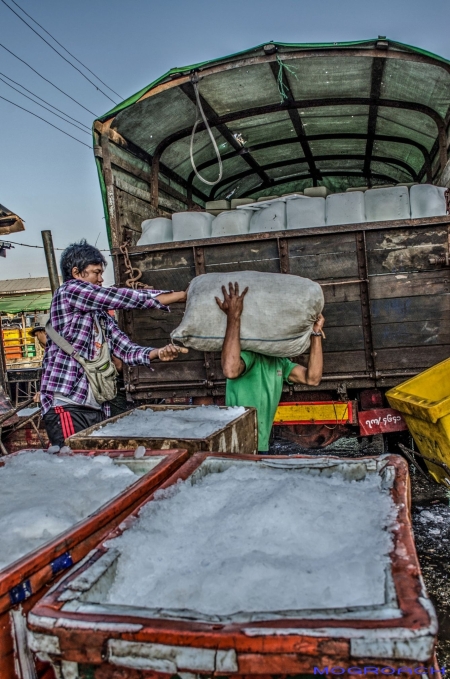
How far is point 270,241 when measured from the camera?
391 cm

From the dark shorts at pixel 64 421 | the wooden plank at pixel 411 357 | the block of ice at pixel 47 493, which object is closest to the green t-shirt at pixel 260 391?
the dark shorts at pixel 64 421

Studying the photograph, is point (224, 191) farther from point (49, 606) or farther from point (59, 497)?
point (49, 606)

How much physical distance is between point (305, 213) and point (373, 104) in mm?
2007

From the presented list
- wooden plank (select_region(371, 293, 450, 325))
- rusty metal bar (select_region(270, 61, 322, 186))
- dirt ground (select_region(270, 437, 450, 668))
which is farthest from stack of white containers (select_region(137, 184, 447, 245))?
dirt ground (select_region(270, 437, 450, 668))

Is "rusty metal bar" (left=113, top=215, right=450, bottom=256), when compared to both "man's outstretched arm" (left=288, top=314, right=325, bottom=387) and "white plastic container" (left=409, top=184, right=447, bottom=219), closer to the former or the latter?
"white plastic container" (left=409, top=184, right=447, bottom=219)

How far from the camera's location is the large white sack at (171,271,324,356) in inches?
102

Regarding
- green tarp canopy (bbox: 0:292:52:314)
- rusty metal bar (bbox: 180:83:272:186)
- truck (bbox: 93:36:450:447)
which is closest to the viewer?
truck (bbox: 93:36:450:447)

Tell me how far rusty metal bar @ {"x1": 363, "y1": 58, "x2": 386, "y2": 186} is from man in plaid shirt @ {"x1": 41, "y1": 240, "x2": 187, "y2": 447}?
3090mm

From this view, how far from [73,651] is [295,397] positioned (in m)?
3.42

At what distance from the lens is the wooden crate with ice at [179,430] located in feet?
6.26

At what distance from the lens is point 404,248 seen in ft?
12.1

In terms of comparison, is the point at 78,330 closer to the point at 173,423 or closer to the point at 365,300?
the point at 173,423

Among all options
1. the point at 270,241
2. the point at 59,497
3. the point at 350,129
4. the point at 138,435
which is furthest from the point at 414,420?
the point at 350,129

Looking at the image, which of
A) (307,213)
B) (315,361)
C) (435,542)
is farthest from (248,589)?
(307,213)
